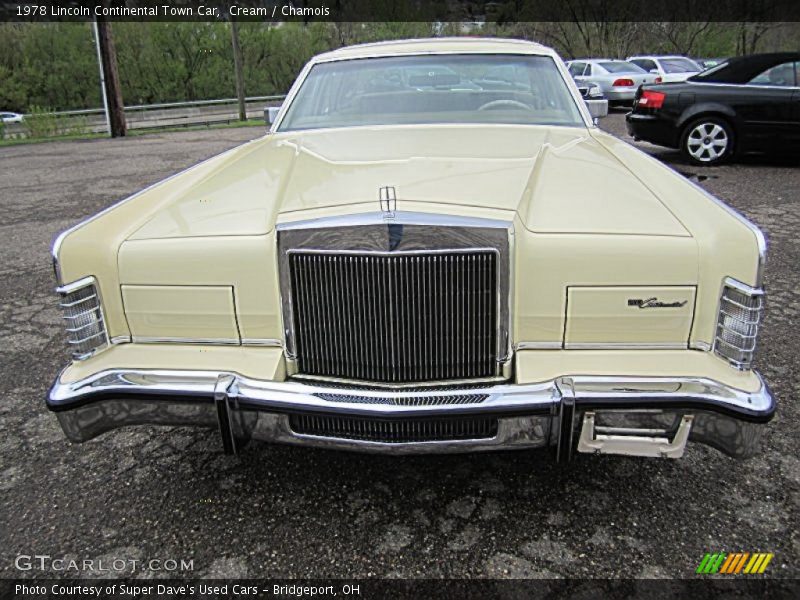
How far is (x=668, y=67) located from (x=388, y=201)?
63.8ft

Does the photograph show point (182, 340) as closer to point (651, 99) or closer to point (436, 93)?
point (436, 93)

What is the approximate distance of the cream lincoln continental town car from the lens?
2014mm

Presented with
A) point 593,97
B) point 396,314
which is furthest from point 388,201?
point 593,97

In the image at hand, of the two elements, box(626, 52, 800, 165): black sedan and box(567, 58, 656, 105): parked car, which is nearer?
box(626, 52, 800, 165): black sedan

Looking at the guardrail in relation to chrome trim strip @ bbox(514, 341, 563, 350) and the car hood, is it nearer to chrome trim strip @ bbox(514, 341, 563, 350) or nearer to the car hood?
the car hood

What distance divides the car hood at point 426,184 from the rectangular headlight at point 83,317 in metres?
0.28

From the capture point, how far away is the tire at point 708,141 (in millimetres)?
8477

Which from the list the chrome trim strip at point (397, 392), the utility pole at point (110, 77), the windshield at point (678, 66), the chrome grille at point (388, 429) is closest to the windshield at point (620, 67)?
the windshield at point (678, 66)

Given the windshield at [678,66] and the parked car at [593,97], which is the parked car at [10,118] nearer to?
the windshield at [678,66]

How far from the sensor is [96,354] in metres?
2.26

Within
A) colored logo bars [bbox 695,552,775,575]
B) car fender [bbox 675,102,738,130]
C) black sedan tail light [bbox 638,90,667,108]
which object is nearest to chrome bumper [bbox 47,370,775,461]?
colored logo bars [bbox 695,552,775,575]

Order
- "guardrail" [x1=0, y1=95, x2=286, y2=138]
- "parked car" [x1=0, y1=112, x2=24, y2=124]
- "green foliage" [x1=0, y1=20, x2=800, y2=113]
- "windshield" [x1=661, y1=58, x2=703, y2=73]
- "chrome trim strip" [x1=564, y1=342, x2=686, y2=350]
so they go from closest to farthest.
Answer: "chrome trim strip" [x1=564, y1=342, x2=686, y2=350]
"windshield" [x1=661, y1=58, x2=703, y2=73]
"parked car" [x1=0, y1=112, x2=24, y2=124]
"guardrail" [x1=0, y1=95, x2=286, y2=138]
"green foliage" [x1=0, y1=20, x2=800, y2=113]

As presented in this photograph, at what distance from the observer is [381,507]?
2361 mm

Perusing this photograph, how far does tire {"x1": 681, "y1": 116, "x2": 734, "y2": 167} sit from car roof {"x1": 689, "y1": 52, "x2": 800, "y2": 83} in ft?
1.88
